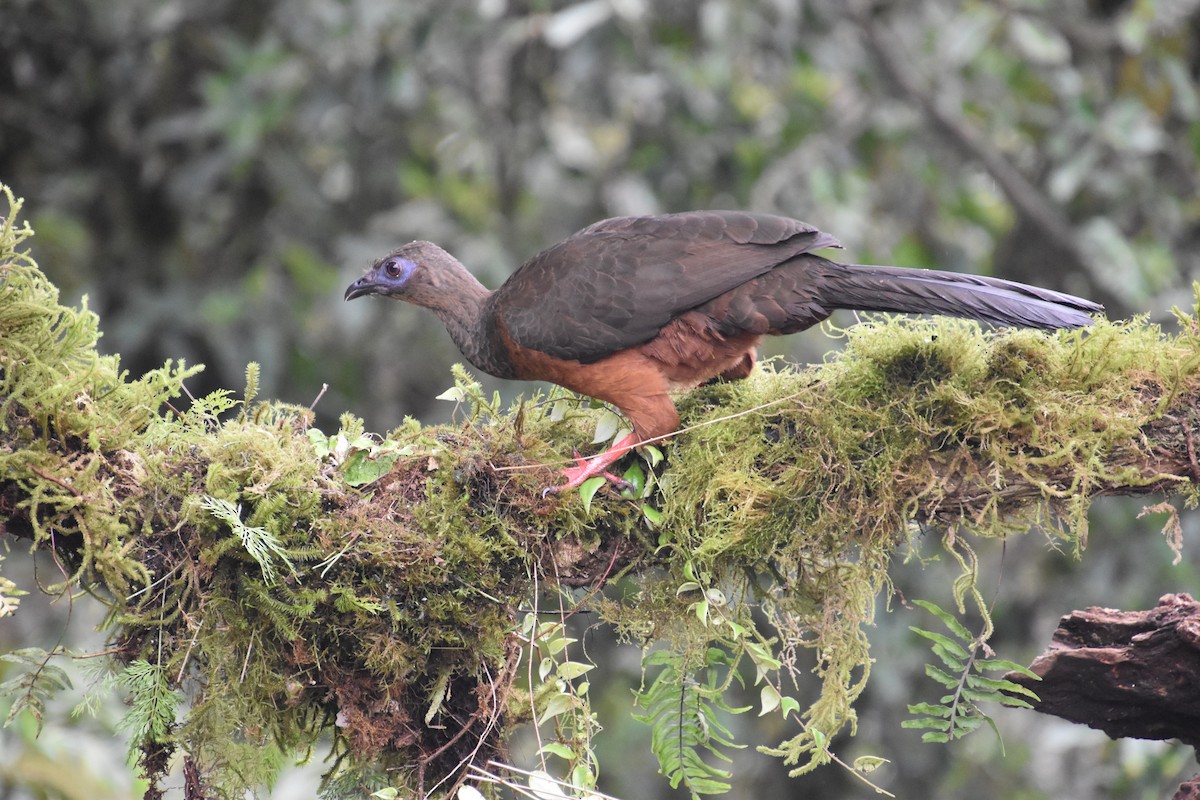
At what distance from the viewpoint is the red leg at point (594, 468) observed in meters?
3.34

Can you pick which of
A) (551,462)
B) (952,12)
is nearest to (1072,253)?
(952,12)

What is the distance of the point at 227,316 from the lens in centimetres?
598

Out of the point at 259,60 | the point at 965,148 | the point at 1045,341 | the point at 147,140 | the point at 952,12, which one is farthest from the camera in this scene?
the point at 952,12

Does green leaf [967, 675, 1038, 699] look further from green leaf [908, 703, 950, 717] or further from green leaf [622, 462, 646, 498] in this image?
green leaf [622, 462, 646, 498]

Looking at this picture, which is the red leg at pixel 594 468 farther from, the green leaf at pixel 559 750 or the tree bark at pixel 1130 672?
the tree bark at pixel 1130 672

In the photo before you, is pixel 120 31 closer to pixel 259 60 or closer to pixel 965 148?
pixel 259 60

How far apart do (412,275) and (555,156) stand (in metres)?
1.94

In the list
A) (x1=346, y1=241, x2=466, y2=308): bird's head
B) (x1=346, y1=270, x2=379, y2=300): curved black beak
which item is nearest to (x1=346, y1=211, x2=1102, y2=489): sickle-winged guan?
(x1=346, y1=241, x2=466, y2=308): bird's head

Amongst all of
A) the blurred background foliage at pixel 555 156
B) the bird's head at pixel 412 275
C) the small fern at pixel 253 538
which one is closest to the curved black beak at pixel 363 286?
the bird's head at pixel 412 275

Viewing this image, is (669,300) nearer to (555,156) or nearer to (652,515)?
(652,515)

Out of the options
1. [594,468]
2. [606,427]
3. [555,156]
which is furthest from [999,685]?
[555,156]

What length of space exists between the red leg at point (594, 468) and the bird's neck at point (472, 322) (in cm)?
97

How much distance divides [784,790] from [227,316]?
4.59 m

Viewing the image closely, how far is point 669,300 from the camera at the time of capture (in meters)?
3.96
